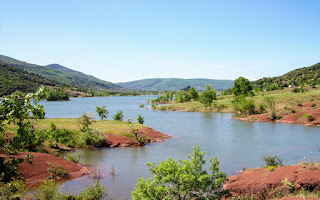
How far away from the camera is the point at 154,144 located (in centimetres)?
3588

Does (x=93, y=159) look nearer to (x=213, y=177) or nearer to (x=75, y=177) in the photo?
(x=75, y=177)

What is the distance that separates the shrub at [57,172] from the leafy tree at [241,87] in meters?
92.1

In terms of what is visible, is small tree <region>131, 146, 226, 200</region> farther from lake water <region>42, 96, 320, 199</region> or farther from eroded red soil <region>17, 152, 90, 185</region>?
eroded red soil <region>17, 152, 90, 185</region>

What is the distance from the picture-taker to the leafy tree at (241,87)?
10344 cm

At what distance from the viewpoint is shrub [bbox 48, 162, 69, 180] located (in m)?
20.7

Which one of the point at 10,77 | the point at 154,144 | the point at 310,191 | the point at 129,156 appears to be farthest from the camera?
the point at 10,77

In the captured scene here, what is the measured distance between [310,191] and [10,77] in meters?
214

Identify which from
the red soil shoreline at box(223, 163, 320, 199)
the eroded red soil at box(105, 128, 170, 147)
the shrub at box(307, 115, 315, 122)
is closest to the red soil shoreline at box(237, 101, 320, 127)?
the shrub at box(307, 115, 315, 122)

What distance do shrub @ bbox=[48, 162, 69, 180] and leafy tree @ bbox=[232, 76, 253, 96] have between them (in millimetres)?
92062

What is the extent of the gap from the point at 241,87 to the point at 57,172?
94765 millimetres

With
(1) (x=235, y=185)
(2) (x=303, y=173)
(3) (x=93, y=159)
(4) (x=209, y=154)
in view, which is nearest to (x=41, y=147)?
(3) (x=93, y=159)

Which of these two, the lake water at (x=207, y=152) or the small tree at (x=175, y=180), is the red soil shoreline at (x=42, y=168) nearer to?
the lake water at (x=207, y=152)

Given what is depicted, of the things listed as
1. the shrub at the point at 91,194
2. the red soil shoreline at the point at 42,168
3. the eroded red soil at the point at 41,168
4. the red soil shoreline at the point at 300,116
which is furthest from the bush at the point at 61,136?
the red soil shoreline at the point at 300,116

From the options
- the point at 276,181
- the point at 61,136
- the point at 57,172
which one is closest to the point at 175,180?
the point at 276,181
